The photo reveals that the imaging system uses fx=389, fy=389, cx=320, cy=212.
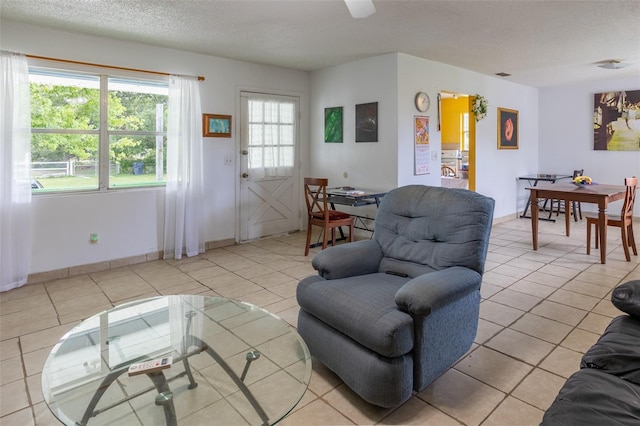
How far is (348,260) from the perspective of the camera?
98.3 inches

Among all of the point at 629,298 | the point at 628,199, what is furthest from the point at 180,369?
the point at 628,199

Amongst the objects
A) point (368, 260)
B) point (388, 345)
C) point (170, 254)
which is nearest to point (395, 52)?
point (368, 260)

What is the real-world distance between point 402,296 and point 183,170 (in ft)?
12.0

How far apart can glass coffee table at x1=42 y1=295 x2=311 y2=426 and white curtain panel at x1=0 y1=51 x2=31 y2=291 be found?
7.34 ft

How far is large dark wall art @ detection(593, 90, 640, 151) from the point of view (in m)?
6.74

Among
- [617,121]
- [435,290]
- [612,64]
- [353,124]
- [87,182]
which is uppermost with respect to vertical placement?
[612,64]

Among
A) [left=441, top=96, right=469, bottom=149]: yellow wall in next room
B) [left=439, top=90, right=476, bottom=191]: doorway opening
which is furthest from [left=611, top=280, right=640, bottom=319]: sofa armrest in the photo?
[left=441, top=96, right=469, bottom=149]: yellow wall in next room

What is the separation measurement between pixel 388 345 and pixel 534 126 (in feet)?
24.8

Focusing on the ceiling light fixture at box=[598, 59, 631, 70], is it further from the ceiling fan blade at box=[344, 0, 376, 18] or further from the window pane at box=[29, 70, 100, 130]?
the window pane at box=[29, 70, 100, 130]

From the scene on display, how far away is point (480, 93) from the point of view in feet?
20.4

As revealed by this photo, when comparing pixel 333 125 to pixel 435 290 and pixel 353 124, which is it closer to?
pixel 353 124

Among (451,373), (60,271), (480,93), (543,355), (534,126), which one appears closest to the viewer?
(451,373)

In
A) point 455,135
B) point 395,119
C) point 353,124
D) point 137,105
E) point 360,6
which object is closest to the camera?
point 360,6

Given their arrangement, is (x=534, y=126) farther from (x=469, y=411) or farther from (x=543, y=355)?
(x=469, y=411)
